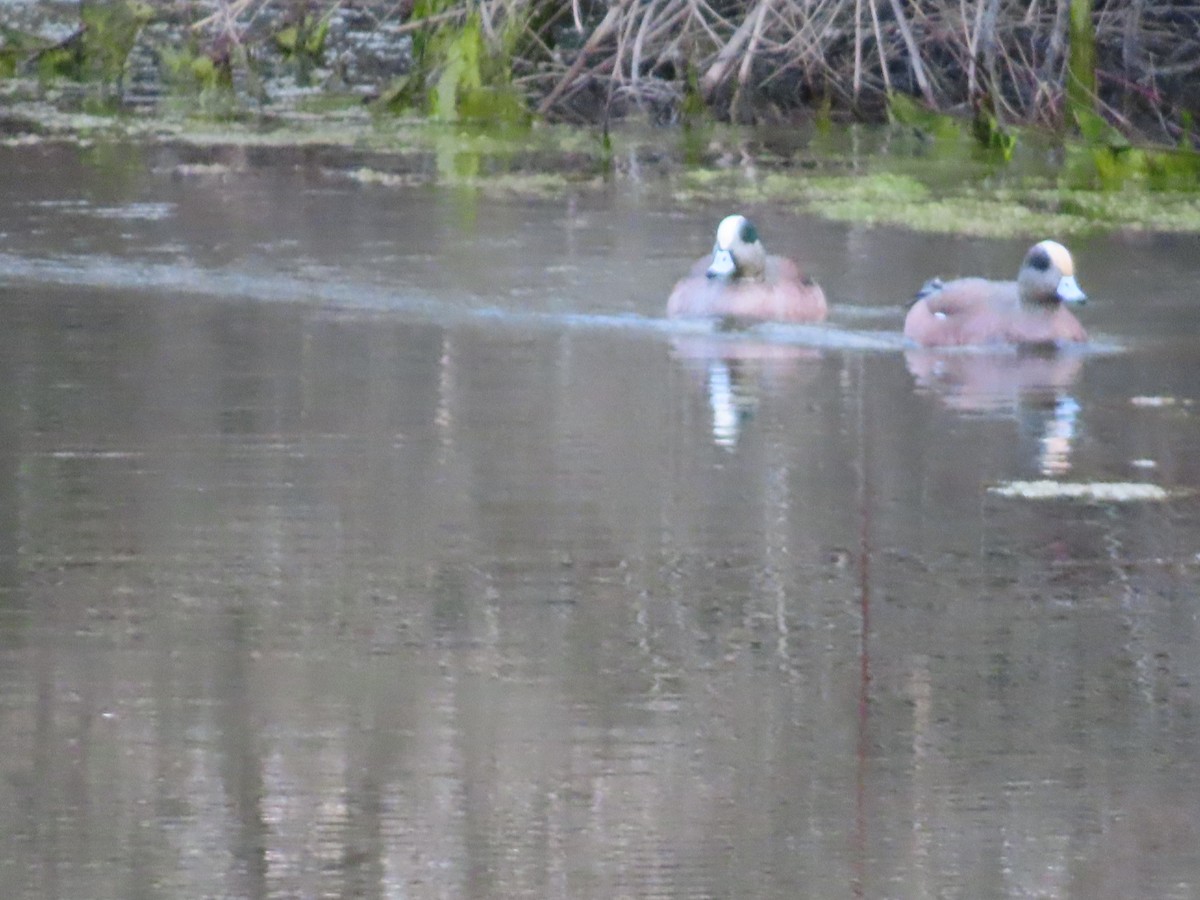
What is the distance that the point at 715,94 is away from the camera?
71.1ft


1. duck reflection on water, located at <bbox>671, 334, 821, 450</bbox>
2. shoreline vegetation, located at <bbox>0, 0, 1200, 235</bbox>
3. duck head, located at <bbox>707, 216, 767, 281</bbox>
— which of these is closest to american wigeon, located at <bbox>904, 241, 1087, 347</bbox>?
duck reflection on water, located at <bbox>671, 334, 821, 450</bbox>

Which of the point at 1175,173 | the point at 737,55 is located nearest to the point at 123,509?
the point at 1175,173

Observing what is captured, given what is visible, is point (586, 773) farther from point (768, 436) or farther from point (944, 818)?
point (768, 436)

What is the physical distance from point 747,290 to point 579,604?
5.33 meters

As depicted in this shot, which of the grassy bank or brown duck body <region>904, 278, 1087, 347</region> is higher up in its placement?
the grassy bank

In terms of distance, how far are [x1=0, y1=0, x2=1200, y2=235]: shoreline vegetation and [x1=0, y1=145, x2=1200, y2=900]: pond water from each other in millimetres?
5886

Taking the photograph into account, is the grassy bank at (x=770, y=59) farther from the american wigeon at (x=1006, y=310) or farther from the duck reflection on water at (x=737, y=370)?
the duck reflection on water at (x=737, y=370)

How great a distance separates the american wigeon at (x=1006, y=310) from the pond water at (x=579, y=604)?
0.19 metres

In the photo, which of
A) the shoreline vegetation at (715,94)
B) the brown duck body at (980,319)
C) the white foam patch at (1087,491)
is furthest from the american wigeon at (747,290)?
the shoreline vegetation at (715,94)

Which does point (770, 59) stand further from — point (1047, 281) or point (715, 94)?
point (1047, 281)

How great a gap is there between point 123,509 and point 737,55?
564 inches

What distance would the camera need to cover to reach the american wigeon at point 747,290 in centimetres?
1183

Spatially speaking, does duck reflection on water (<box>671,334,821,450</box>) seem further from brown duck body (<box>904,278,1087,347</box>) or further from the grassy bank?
the grassy bank

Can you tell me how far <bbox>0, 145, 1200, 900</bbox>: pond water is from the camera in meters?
5.03
